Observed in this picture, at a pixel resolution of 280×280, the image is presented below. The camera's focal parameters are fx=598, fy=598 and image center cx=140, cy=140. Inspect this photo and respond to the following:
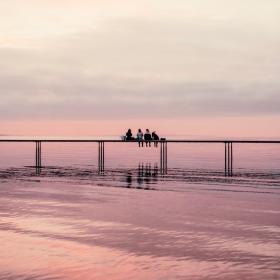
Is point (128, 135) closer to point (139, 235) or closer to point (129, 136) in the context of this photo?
point (129, 136)

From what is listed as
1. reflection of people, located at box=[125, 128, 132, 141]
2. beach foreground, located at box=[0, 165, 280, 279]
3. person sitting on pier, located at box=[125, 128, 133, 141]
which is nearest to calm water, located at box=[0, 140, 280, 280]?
beach foreground, located at box=[0, 165, 280, 279]

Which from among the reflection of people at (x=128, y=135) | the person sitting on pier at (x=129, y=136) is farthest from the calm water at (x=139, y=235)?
the reflection of people at (x=128, y=135)

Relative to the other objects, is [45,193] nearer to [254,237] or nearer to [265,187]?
[265,187]

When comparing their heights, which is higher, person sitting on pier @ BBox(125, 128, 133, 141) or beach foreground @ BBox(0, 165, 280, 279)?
person sitting on pier @ BBox(125, 128, 133, 141)

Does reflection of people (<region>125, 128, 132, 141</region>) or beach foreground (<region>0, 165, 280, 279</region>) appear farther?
reflection of people (<region>125, 128, 132, 141</region>)

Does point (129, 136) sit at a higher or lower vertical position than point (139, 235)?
higher

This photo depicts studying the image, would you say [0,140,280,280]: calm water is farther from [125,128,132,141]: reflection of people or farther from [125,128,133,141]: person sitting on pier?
[125,128,132,141]: reflection of people

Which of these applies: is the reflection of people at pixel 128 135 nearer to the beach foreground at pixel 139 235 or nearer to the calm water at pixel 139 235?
the calm water at pixel 139 235

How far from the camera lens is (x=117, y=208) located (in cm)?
1692

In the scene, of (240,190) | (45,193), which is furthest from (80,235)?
(240,190)

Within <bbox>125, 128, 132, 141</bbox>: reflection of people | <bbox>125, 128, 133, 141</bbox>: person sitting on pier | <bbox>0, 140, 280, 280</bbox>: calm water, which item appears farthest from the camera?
<bbox>125, 128, 132, 141</bbox>: reflection of people

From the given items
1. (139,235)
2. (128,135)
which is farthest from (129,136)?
(139,235)

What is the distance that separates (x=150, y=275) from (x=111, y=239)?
310 centimetres

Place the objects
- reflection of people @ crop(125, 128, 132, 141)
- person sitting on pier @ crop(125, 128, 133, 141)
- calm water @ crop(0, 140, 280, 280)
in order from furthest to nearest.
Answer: reflection of people @ crop(125, 128, 132, 141) → person sitting on pier @ crop(125, 128, 133, 141) → calm water @ crop(0, 140, 280, 280)
